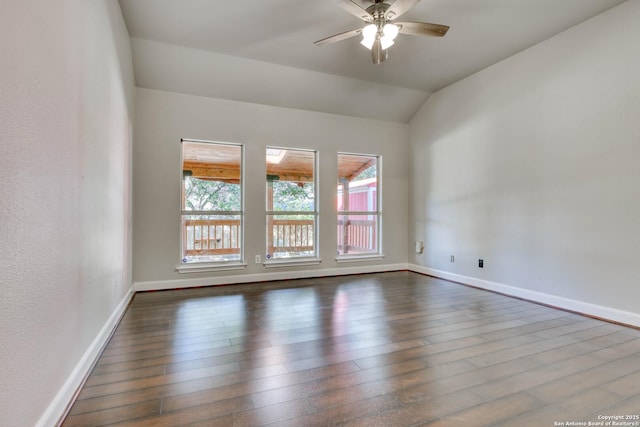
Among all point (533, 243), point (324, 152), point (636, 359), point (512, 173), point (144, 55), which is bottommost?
point (636, 359)

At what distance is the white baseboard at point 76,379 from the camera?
1.44m

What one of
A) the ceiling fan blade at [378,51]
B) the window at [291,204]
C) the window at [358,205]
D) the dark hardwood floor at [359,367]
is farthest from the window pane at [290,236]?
the ceiling fan blade at [378,51]

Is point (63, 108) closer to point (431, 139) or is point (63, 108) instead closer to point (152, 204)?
point (152, 204)

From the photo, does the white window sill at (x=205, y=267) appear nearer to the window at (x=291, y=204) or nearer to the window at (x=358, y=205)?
the window at (x=291, y=204)

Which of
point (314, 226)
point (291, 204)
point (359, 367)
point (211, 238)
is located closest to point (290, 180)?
point (291, 204)

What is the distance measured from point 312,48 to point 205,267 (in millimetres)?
3159

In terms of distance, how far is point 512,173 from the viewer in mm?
3832

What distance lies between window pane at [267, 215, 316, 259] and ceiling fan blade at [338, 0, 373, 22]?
116 inches

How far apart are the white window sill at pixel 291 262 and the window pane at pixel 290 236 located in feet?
0.34

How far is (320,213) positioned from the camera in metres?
5.01

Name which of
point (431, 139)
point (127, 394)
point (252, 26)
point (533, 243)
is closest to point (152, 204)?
point (252, 26)

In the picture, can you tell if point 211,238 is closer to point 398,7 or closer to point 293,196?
point 293,196

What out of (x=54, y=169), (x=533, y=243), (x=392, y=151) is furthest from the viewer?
(x=392, y=151)

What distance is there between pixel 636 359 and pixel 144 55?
5314mm
